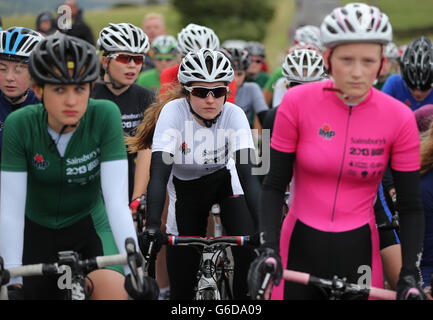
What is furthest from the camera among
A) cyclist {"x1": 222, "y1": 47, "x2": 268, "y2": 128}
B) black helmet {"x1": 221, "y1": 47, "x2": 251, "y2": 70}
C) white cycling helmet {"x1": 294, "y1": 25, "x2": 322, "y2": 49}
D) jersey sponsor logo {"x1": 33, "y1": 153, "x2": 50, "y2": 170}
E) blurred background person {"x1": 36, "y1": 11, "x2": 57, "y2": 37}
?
blurred background person {"x1": 36, "y1": 11, "x2": 57, "y2": 37}

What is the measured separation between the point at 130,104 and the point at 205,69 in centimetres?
199

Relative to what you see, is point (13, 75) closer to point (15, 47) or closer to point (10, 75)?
point (10, 75)

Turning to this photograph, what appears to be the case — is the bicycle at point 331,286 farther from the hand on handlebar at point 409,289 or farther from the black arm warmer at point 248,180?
the black arm warmer at point 248,180

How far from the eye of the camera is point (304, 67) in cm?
716

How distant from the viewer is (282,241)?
13.2 feet

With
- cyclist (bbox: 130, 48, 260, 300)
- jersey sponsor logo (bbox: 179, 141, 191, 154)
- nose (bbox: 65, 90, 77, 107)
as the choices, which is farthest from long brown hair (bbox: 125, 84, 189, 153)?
nose (bbox: 65, 90, 77, 107)

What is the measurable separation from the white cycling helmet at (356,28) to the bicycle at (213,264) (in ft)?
5.85

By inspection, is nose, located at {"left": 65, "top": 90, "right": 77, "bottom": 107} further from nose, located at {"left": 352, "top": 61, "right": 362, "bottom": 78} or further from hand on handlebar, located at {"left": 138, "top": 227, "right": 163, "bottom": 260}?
nose, located at {"left": 352, "top": 61, "right": 362, "bottom": 78}

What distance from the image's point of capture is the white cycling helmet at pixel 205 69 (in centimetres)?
528

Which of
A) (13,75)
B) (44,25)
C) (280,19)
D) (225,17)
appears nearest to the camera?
(13,75)

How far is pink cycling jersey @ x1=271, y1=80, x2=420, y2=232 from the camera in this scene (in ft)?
12.1

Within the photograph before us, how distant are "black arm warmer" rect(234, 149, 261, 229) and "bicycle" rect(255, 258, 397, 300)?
1499mm

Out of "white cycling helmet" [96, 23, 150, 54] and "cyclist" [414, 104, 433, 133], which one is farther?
"white cycling helmet" [96, 23, 150, 54]

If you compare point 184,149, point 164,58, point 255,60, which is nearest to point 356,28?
point 184,149
